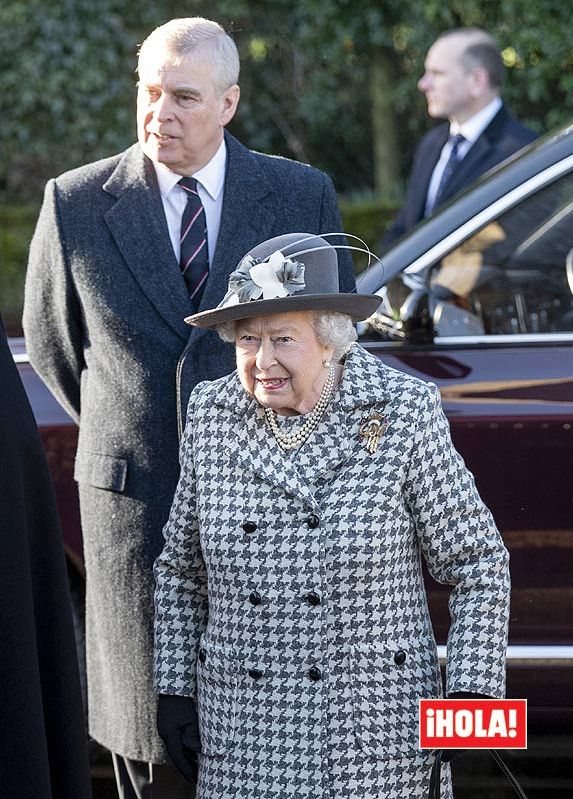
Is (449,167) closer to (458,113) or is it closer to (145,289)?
(458,113)

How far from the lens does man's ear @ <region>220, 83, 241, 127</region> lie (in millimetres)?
3410

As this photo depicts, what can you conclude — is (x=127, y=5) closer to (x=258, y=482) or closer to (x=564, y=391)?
(x=564, y=391)

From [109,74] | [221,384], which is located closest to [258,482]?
[221,384]

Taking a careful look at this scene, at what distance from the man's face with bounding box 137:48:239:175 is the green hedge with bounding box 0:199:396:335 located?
23.2 feet

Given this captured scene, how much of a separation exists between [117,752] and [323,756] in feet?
3.40

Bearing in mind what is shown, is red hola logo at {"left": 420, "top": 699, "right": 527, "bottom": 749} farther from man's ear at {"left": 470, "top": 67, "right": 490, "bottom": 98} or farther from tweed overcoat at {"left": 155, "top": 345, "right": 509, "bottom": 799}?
man's ear at {"left": 470, "top": 67, "right": 490, "bottom": 98}

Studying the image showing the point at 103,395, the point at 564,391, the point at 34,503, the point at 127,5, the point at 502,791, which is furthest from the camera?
the point at 127,5

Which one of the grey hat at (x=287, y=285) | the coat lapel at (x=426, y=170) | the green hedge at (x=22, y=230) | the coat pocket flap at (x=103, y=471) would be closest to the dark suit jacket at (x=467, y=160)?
the coat lapel at (x=426, y=170)

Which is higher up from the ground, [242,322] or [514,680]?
[242,322]

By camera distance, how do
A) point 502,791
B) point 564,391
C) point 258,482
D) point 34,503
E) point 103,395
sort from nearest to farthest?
point 34,503, point 258,482, point 103,395, point 564,391, point 502,791

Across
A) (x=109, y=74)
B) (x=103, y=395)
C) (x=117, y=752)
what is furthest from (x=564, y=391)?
(x=109, y=74)

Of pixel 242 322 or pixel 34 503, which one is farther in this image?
pixel 242 322

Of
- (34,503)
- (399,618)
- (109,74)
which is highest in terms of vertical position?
(109,74)

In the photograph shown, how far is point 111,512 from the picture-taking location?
3.46 meters
